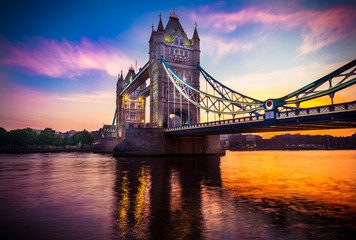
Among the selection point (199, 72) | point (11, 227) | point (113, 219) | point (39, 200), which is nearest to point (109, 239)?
point (113, 219)

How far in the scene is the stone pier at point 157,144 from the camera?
4572cm

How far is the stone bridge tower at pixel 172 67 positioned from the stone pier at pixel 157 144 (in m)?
4.25

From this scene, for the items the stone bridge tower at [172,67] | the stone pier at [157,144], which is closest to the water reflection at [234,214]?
the stone pier at [157,144]

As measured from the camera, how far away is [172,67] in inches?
2112

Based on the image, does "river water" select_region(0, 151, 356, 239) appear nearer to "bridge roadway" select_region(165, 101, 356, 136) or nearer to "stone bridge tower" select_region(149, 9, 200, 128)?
"bridge roadway" select_region(165, 101, 356, 136)

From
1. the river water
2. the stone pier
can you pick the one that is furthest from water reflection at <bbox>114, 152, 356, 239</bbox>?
the stone pier

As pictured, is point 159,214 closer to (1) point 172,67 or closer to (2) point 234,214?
(2) point 234,214

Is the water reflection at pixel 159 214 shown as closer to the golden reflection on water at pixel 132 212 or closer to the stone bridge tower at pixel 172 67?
the golden reflection on water at pixel 132 212

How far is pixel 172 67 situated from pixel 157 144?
18361mm

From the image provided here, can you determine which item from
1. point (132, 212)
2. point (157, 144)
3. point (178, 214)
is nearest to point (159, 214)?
point (178, 214)

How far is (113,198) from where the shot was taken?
1088cm

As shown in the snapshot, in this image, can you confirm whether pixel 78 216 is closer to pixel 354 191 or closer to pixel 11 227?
pixel 11 227

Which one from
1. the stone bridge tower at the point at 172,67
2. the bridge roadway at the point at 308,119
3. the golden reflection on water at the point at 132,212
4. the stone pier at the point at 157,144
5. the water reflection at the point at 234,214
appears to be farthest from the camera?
the stone bridge tower at the point at 172,67

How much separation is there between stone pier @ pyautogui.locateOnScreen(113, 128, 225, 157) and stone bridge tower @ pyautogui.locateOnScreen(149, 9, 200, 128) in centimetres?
425
